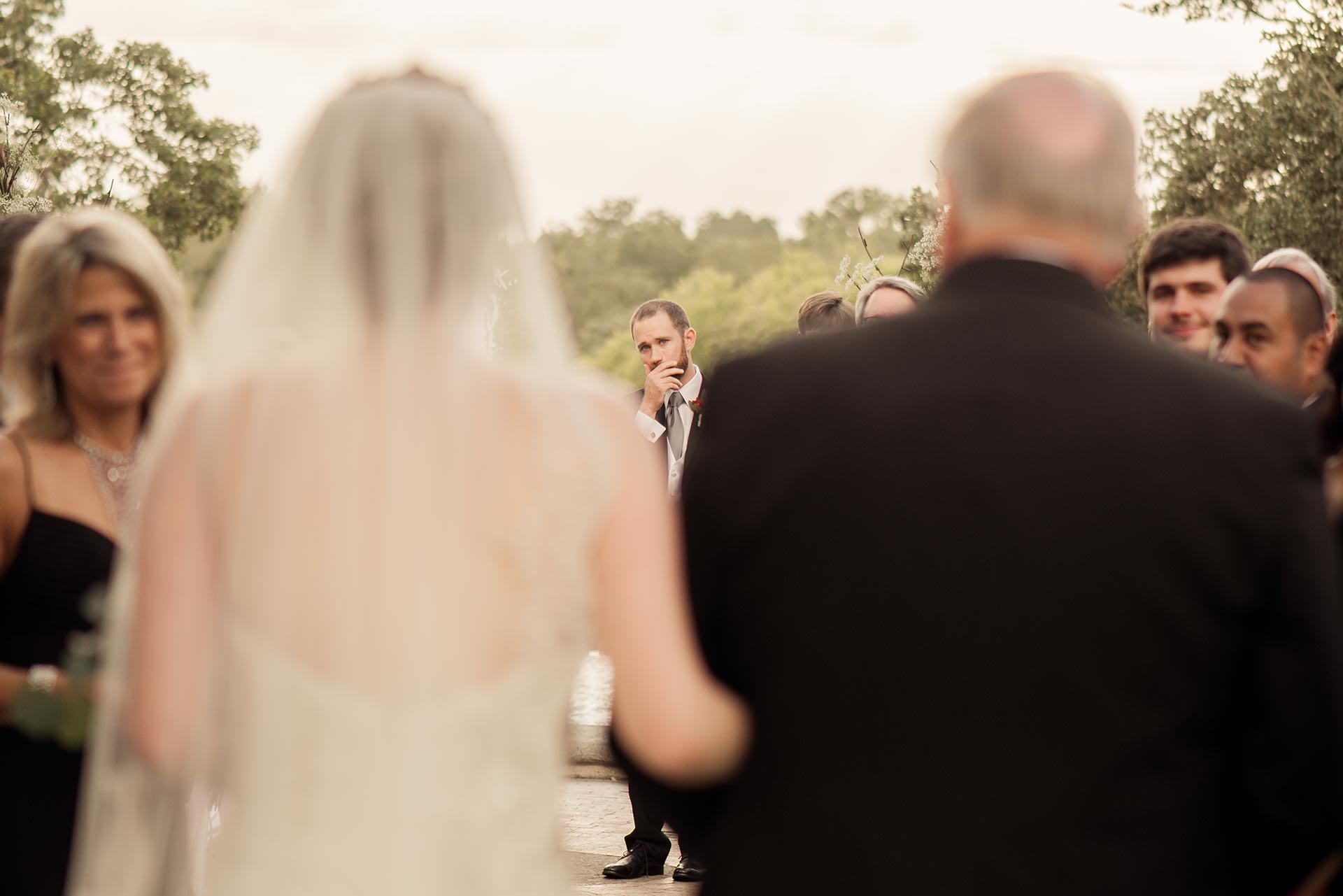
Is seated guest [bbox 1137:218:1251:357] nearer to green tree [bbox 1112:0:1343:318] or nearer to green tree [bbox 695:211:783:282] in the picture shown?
green tree [bbox 1112:0:1343:318]

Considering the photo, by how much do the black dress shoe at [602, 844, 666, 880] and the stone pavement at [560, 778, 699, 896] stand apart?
28 millimetres

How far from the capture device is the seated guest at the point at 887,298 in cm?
645

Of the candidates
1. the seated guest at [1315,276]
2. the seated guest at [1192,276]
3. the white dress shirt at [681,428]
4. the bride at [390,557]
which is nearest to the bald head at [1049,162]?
the bride at [390,557]

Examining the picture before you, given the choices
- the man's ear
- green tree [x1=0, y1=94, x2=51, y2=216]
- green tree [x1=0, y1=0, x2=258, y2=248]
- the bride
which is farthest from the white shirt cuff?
green tree [x1=0, y1=0, x2=258, y2=248]

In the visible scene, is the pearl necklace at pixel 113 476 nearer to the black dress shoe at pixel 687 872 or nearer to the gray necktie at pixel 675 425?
the black dress shoe at pixel 687 872

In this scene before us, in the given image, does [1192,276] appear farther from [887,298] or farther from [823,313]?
[823,313]

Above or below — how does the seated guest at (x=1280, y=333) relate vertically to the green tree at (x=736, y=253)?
below

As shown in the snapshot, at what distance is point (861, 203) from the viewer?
136 metres

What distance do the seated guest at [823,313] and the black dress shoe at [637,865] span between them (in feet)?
8.10

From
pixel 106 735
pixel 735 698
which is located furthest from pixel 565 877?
pixel 106 735

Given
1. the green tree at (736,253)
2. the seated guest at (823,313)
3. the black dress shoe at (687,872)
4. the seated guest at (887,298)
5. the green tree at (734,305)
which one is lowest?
the black dress shoe at (687,872)

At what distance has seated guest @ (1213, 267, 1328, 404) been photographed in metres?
4.13

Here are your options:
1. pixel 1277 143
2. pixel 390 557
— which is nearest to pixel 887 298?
pixel 390 557

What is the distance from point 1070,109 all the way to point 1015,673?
0.86 meters
